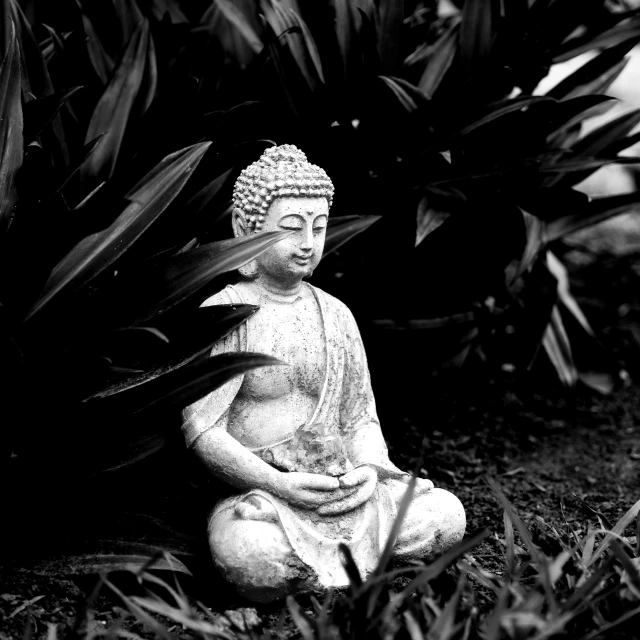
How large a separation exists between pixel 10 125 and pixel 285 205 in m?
1.06

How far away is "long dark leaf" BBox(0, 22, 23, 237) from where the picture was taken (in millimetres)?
3764

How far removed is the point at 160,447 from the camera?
11.9ft

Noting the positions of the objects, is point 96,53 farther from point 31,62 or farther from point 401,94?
point 401,94

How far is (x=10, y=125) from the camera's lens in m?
3.78

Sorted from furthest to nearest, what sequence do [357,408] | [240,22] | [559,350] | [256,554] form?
1. [559,350]
2. [240,22]
3. [357,408]
4. [256,554]

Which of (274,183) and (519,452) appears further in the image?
(519,452)

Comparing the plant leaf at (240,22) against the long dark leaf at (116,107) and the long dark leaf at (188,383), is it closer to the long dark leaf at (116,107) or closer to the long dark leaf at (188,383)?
the long dark leaf at (116,107)

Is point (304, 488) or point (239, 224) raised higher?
point (239, 224)

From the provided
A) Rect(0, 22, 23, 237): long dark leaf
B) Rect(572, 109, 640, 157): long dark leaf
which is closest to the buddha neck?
Rect(0, 22, 23, 237): long dark leaf

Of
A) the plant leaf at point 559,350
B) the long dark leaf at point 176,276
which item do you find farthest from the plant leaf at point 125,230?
the plant leaf at point 559,350

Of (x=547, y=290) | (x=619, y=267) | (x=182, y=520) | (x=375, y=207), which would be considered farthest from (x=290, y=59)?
(x=619, y=267)

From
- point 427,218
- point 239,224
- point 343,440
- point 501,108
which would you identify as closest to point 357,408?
point 343,440

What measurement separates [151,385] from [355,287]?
1.96m

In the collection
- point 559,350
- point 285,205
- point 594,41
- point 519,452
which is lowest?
point 519,452
